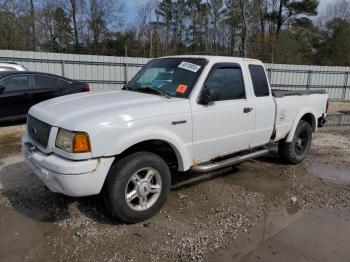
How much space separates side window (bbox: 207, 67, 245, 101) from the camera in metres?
4.42

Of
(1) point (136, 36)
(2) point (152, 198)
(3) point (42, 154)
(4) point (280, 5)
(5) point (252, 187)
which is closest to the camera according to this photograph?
(3) point (42, 154)

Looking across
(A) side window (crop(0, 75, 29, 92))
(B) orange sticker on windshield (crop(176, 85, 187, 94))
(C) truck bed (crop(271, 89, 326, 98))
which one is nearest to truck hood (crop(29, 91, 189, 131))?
(B) orange sticker on windshield (crop(176, 85, 187, 94))

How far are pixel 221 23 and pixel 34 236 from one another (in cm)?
3675

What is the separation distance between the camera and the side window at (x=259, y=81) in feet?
16.4

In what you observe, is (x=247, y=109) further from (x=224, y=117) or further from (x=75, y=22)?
(x=75, y=22)

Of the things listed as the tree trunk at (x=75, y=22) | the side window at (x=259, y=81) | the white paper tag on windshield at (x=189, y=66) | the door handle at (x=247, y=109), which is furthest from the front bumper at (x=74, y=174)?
the tree trunk at (x=75, y=22)

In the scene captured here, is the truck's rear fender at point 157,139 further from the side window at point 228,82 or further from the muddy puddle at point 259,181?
the muddy puddle at point 259,181

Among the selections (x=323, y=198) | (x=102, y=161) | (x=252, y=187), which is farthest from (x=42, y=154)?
(x=323, y=198)

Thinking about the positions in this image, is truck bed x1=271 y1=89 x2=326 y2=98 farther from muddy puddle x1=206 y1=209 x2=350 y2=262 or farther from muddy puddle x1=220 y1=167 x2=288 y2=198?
muddy puddle x1=206 y1=209 x2=350 y2=262

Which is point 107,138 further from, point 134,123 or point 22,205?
point 22,205

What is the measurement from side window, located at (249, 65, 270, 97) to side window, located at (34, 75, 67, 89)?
259 inches

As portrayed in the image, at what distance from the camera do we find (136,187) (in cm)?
368

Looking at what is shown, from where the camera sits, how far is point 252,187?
5.07m

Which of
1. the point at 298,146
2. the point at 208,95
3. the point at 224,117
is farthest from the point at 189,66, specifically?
the point at 298,146
